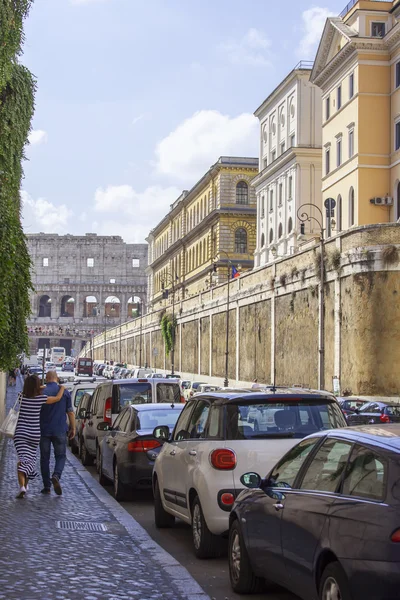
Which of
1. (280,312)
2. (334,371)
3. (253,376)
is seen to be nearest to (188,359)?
(253,376)

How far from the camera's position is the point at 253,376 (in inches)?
2250

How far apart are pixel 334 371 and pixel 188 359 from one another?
3652 centimetres

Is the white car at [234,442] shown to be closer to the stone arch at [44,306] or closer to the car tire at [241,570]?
the car tire at [241,570]

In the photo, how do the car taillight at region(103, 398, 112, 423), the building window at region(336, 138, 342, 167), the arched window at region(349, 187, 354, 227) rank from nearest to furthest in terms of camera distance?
the car taillight at region(103, 398, 112, 423) → the arched window at region(349, 187, 354, 227) → the building window at region(336, 138, 342, 167)

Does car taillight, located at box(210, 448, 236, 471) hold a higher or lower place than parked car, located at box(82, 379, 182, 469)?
lower

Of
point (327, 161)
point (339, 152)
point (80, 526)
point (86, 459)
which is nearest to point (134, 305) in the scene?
point (327, 161)

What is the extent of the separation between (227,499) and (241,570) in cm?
146

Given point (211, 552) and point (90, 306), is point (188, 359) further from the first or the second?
point (90, 306)

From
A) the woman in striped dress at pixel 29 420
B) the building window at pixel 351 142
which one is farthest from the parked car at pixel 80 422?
the building window at pixel 351 142

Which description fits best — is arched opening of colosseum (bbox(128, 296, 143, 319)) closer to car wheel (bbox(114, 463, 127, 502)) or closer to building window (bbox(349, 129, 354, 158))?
building window (bbox(349, 129, 354, 158))

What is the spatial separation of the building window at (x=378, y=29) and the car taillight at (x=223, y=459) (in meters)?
48.0

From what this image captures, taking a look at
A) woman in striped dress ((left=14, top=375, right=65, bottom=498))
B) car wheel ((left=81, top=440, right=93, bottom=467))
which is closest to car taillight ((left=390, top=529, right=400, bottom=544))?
woman in striped dress ((left=14, top=375, right=65, bottom=498))

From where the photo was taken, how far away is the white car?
9430 millimetres

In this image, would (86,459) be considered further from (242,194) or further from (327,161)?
(242,194)
